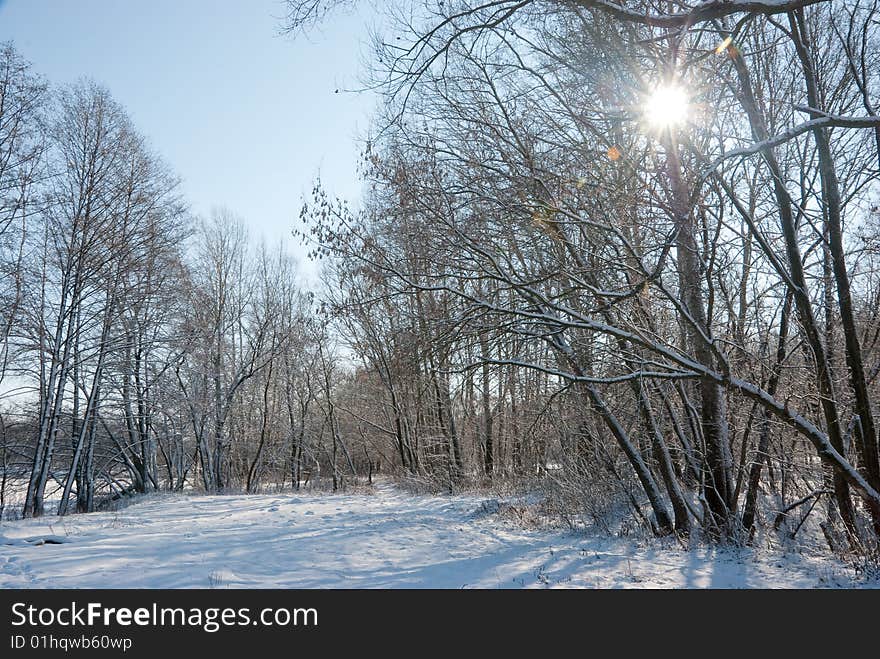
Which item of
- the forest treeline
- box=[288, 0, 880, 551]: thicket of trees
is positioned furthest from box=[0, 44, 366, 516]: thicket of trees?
box=[288, 0, 880, 551]: thicket of trees

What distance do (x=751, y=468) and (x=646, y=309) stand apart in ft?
9.49

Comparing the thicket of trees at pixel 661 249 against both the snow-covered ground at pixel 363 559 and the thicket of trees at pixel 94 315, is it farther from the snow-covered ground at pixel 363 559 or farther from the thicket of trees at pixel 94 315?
the thicket of trees at pixel 94 315

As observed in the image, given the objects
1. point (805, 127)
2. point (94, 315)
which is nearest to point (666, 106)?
point (805, 127)

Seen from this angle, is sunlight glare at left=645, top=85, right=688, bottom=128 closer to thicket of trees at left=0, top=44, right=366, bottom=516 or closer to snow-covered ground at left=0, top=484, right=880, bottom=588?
snow-covered ground at left=0, top=484, right=880, bottom=588

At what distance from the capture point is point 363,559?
5.93m

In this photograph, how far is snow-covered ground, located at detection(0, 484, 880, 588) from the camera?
4844 mm

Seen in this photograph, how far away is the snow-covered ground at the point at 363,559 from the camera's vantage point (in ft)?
15.9

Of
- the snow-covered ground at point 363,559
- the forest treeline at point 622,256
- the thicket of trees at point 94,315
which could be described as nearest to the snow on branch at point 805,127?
the forest treeline at point 622,256

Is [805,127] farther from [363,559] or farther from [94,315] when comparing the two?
[94,315]

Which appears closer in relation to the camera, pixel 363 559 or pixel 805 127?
pixel 805 127

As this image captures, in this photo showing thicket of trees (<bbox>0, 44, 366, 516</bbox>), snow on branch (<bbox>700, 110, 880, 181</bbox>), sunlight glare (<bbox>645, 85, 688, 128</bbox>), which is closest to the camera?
snow on branch (<bbox>700, 110, 880, 181</bbox>)

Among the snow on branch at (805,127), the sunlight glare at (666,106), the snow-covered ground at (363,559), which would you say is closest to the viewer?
the snow on branch at (805,127)

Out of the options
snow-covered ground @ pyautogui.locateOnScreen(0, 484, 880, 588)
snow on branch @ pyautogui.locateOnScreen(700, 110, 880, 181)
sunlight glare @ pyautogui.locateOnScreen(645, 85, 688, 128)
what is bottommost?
snow-covered ground @ pyautogui.locateOnScreen(0, 484, 880, 588)
